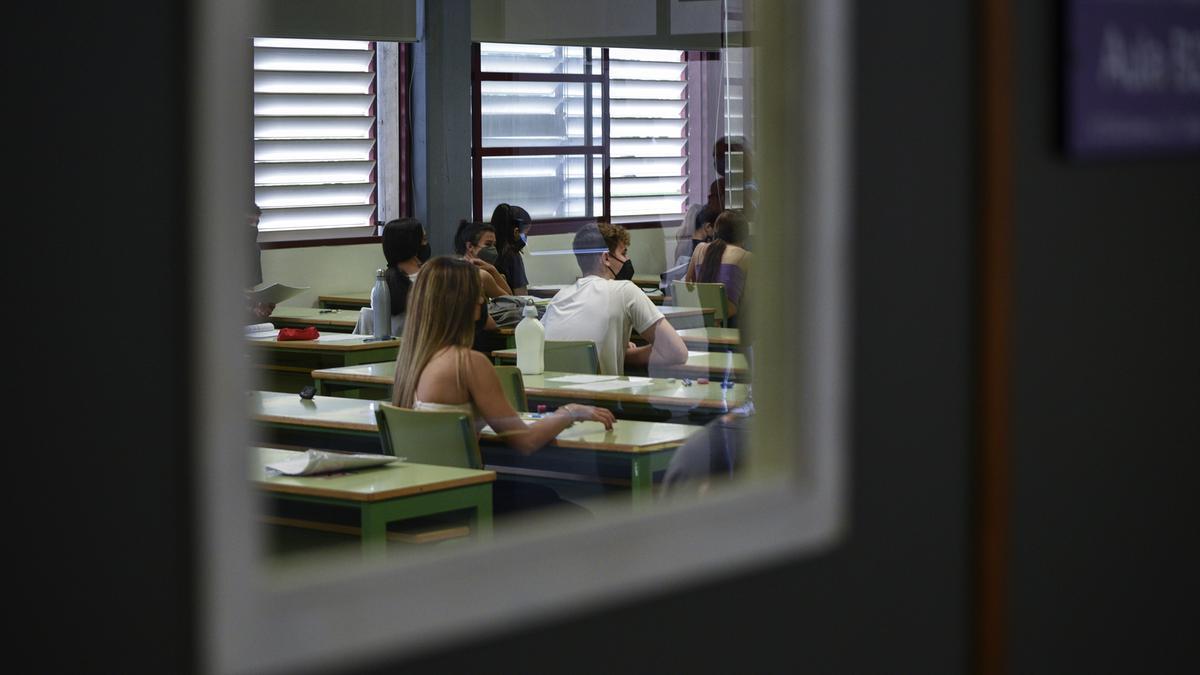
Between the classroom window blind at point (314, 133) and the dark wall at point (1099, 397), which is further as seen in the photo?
the classroom window blind at point (314, 133)

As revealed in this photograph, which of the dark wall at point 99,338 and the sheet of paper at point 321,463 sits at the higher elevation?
the dark wall at point 99,338

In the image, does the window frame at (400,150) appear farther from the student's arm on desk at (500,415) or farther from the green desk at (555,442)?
the student's arm on desk at (500,415)

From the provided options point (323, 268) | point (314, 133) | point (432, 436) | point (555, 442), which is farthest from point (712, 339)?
point (314, 133)

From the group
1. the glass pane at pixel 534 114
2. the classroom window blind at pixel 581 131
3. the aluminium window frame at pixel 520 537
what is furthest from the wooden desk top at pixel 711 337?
the aluminium window frame at pixel 520 537

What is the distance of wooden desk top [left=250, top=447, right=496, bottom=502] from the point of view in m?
3.82

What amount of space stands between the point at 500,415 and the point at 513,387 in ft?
1.92

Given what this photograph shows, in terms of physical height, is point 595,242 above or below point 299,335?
above

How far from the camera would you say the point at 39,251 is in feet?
4.13

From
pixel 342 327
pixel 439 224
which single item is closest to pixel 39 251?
pixel 342 327

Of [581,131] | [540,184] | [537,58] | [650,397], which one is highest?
[537,58]

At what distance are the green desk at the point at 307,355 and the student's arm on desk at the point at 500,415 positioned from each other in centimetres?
229

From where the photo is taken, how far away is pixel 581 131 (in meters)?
11.7

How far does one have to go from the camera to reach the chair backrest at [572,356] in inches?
248

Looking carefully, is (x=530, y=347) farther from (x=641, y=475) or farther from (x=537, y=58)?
(x=537, y=58)
